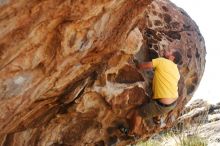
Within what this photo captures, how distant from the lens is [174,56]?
30.4ft

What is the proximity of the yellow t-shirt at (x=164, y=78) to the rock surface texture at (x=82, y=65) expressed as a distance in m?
0.20

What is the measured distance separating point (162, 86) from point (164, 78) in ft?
0.47

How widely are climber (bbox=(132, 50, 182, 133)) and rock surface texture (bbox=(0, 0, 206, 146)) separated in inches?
6.4

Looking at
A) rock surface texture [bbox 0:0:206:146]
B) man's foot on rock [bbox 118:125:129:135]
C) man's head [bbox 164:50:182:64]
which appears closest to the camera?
rock surface texture [bbox 0:0:206:146]

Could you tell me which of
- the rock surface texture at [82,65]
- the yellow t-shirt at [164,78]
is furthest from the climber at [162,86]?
the rock surface texture at [82,65]

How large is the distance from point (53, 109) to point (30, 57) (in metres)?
2.00

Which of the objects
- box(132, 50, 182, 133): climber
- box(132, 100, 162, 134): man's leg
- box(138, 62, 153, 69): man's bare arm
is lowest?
box(132, 100, 162, 134): man's leg

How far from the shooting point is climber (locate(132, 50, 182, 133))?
8.59 m

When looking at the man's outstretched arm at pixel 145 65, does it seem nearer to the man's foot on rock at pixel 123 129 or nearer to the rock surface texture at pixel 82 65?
the rock surface texture at pixel 82 65

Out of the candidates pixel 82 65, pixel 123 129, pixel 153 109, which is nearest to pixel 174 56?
pixel 153 109

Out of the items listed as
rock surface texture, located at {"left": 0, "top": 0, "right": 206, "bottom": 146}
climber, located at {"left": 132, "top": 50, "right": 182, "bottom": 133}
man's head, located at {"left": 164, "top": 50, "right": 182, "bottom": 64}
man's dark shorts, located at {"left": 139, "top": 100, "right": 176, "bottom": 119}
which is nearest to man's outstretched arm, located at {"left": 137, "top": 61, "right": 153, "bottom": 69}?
climber, located at {"left": 132, "top": 50, "right": 182, "bottom": 133}

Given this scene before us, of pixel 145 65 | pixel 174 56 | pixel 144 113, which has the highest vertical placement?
pixel 145 65

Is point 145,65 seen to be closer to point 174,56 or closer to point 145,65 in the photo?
point 145,65

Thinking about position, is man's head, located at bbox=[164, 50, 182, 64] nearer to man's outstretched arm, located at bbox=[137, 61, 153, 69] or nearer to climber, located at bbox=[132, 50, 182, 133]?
climber, located at bbox=[132, 50, 182, 133]
